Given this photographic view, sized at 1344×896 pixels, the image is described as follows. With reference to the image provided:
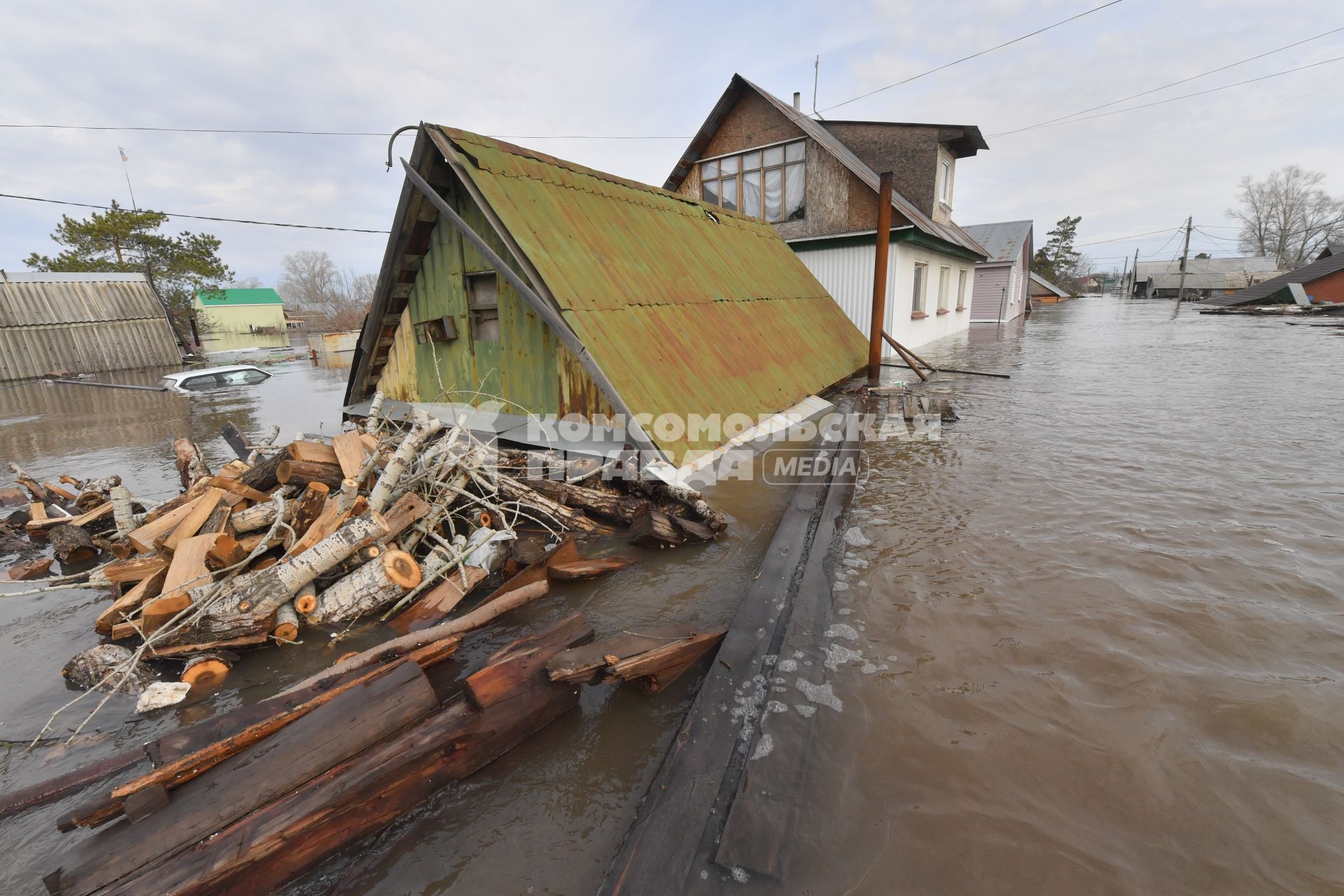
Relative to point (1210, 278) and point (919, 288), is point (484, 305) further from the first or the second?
point (1210, 278)

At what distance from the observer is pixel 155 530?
4.00m

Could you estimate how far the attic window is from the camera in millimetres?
6305

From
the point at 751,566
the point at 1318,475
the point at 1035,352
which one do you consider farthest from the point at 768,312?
the point at 1035,352

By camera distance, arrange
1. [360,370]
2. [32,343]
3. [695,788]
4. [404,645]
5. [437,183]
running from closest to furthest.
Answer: [695,788]
[404,645]
[437,183]
[360,370]
[32,343]

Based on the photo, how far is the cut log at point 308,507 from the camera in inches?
150

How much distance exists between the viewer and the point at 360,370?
→ 25.5 ft

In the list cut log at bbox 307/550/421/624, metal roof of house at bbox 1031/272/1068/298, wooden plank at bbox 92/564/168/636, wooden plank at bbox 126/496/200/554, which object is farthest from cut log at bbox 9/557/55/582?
metal roof of house at bbox 1031/272/1068/298

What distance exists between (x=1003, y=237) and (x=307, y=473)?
120 feet

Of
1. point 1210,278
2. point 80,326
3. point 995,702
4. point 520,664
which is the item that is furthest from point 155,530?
point 1210,278

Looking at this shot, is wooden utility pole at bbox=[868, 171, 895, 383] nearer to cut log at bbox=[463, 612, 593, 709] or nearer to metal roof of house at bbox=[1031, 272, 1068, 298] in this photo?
cut log at bbox=[463, 612, 593, 709]

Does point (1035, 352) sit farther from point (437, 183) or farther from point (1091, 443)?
point (437, 183)

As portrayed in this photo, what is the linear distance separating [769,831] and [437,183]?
669 cm

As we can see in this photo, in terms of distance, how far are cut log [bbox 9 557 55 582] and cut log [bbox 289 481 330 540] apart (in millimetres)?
2606

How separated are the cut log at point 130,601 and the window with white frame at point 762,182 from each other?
13317mm
